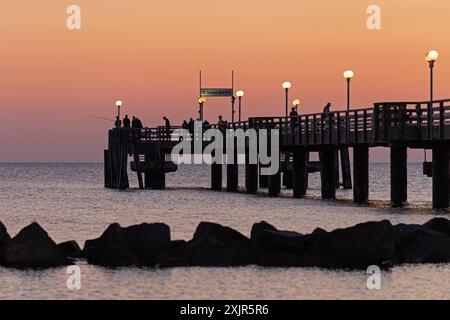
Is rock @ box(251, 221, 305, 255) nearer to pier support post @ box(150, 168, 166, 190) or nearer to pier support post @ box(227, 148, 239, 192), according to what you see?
pier support post @ box(227, 148, 239, 192)

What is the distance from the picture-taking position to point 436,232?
3697cm

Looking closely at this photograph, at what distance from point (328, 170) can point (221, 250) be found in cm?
3280

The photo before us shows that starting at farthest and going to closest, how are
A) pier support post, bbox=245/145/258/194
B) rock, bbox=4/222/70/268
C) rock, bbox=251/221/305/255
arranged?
pier support post, bbox=245/145/258/194 → rock, bbox=251/221/305/255 → rock, bbox=4/222/70/268

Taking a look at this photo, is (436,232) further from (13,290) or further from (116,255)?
(13,290)

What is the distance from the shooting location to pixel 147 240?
35.1 meters

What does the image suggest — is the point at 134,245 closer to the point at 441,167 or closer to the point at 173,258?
the point at 173,258

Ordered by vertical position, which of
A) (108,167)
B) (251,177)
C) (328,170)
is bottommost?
(251,177)

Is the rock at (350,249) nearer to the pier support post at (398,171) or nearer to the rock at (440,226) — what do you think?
the rock at (440,226)

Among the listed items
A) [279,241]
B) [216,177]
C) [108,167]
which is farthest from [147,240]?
[108,167]

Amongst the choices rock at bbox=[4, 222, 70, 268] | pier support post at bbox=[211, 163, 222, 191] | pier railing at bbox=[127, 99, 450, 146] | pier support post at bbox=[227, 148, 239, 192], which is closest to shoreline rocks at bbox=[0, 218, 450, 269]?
rock at bbox=[4, 222, 70, 268]

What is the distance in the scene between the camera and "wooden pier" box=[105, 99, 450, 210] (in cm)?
5416

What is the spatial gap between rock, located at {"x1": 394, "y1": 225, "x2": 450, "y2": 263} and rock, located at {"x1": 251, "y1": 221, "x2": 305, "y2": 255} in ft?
8.66

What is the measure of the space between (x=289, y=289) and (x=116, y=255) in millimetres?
5270
